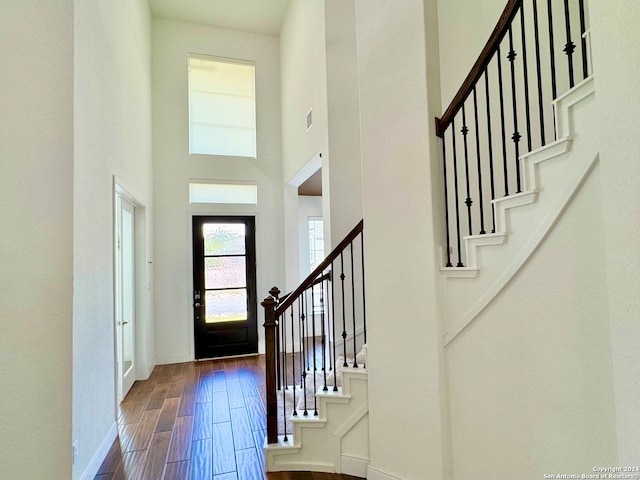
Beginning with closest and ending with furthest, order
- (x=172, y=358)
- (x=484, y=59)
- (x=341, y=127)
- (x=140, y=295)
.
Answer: (x=484, y=59) → (x=341, y=127) → (x=140, y=295) → (x=172, y=358)

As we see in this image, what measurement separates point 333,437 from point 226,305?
344 centimetres

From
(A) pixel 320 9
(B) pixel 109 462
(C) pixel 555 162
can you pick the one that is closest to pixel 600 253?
(C) pixel 555 162

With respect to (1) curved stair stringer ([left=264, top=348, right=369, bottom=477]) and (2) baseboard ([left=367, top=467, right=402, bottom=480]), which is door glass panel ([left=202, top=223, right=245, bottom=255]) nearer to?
(1) curved stair stringer ([left=264, top=348, right=369, bottom=477])

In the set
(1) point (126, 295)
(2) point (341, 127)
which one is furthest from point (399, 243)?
(1) point (126, 295)

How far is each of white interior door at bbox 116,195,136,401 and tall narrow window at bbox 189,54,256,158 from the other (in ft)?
6.37

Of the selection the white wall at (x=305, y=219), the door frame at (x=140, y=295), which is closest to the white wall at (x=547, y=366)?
the door frame at (x=140, y=295)

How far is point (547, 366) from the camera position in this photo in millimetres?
1436

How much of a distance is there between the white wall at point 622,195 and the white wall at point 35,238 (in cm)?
172

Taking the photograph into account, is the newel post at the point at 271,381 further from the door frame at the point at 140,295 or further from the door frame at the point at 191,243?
the door frame at the point at 191,243

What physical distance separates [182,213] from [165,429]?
3248 millimetres

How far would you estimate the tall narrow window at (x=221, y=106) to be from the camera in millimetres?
5648

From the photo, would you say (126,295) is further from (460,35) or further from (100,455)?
(460,35)

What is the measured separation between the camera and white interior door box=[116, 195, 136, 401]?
12.0 feet

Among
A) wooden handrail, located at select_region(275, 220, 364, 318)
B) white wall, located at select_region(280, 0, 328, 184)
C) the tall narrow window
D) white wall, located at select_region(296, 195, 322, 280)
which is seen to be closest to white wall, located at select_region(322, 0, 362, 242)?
white wall, located at select_region(280, 0, 328, 184)
